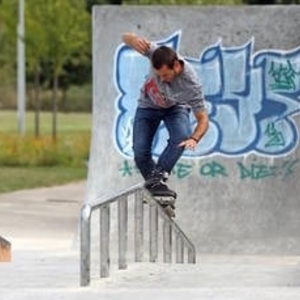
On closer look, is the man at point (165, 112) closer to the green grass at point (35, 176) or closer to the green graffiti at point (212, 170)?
the green graffiti at point (212, 170)

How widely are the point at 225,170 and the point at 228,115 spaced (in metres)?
0.61

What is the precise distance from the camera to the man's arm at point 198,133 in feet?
29.5

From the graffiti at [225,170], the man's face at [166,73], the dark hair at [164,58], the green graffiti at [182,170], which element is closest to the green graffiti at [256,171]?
the graffiti at [225,170]

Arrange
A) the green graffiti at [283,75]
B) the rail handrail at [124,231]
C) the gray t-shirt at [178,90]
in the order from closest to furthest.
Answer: the rail handrail at [124,231] → the gray t-shirt at [178,90] → the green graffiti at [283,75]

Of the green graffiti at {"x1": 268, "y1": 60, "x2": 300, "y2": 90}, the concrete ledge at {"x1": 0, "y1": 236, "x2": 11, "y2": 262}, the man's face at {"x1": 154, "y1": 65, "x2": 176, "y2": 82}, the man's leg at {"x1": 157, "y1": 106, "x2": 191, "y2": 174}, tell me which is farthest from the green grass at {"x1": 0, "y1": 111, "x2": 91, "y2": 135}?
the man's face at {"x1": 154, "y1": 65, "x2": 176, "y2": 82}

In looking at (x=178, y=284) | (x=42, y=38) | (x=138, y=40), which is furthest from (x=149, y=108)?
(x=42, y=38)

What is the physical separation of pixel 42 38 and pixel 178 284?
71.6 ft

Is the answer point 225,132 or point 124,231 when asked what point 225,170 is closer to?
point 225,132

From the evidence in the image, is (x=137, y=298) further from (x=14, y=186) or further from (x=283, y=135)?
(x=14, y=186)

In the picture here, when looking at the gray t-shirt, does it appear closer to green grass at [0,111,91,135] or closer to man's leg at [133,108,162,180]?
man's leg at [133,108,162,180]

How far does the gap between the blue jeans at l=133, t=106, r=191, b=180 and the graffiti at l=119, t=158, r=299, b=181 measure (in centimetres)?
308

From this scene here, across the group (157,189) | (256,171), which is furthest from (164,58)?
(256,171)

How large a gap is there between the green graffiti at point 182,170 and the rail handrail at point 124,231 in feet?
5.43

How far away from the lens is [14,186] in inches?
762
